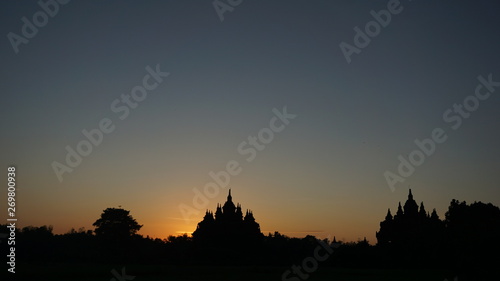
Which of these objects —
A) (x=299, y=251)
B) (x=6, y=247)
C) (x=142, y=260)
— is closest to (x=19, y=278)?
(x=6, y=247)

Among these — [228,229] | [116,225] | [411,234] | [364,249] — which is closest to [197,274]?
[228,229]

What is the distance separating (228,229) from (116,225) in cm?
2899

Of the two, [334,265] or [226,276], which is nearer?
[226,276]

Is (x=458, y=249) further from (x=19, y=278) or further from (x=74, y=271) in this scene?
(x=19, y=278)

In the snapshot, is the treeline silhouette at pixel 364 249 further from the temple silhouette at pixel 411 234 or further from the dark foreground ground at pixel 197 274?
the dark foreground ground at pixel 197 274

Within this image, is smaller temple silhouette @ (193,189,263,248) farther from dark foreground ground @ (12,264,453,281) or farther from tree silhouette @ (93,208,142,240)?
tree silhouette @ (93,208,142,240)

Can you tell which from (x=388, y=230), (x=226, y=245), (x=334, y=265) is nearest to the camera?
(x=334, y=265)

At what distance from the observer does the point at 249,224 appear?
2948 inches

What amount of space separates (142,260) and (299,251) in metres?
25.0

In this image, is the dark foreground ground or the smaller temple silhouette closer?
the dark foreground ground

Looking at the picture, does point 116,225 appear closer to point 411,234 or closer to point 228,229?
point 228,229

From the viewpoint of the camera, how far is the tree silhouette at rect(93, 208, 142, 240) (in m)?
90.3

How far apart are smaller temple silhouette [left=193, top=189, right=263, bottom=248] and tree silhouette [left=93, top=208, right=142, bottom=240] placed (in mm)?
23299

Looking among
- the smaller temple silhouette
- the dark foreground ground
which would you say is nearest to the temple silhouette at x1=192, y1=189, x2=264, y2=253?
the smaller temple silhouette
